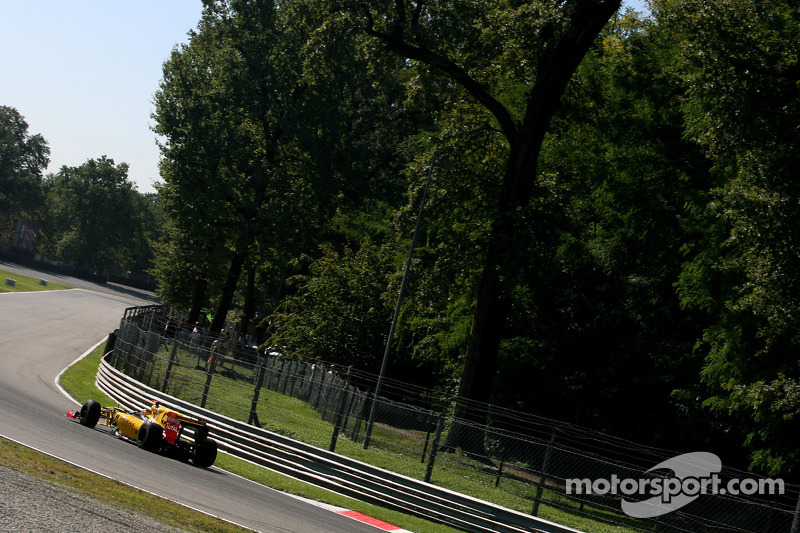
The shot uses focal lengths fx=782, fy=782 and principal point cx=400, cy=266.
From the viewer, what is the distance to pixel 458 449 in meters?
15.6

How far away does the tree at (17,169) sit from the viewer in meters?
128

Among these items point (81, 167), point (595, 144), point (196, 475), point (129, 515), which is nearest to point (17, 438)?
point (196, 475)

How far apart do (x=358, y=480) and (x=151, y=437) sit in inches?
155

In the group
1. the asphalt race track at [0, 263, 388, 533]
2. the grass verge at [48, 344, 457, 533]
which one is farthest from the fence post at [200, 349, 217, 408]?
the asphalt race track at [0, 263, 388, 533]

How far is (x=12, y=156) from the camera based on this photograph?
131m

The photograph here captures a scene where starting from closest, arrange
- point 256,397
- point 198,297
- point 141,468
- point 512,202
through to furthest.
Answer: point 141,468 < point 256,397 < point 512,202 < point 198,297

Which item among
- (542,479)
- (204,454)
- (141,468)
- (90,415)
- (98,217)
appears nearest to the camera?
(141,468)

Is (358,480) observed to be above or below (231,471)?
above

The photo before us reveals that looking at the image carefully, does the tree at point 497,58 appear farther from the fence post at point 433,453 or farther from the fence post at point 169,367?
the fence post at point 169,367

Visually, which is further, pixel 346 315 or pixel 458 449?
pixel 346 315

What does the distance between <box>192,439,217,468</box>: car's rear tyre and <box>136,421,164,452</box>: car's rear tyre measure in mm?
827

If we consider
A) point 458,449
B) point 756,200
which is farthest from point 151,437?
point 756,200

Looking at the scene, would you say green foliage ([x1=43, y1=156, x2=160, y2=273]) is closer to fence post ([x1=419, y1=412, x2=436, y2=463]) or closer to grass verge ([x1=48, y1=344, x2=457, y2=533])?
grass verge ([x1=48, y1=344, x2=457, y2=533])

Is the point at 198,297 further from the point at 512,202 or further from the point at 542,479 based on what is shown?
the point at 542,479
